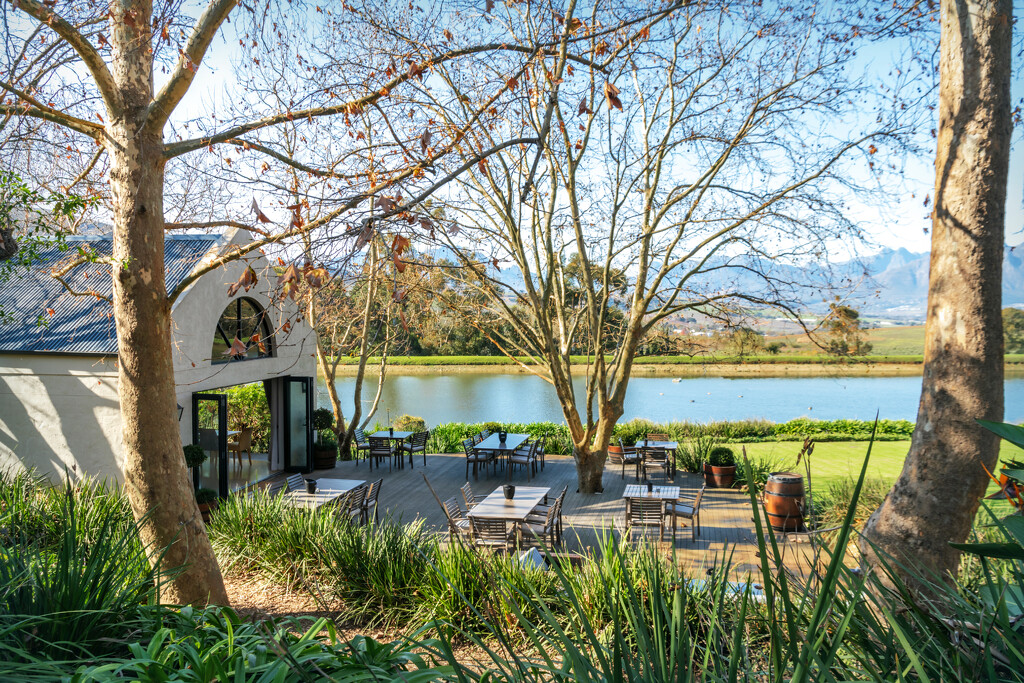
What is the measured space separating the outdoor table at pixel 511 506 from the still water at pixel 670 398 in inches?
528

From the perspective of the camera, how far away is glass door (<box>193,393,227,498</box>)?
9859mm

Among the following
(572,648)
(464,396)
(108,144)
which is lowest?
(464,396)

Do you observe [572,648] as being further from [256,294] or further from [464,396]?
[464,396]

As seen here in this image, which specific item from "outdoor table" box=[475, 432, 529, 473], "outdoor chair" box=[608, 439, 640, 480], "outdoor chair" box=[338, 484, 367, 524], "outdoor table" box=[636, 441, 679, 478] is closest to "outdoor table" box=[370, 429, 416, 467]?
"outdoor table" box=[475, 432, 529, 473]

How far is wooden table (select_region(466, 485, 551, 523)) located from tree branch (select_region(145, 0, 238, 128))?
538cm

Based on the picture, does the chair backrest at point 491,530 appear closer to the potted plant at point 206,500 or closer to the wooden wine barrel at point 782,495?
the wooden wine barrel at point 782,495

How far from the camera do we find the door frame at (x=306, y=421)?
42.9 feet

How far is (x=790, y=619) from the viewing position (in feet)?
2.78

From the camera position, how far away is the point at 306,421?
13.4 m

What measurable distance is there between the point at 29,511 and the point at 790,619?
7605mm

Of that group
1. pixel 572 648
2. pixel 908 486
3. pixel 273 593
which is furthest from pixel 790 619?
pixel 273 593

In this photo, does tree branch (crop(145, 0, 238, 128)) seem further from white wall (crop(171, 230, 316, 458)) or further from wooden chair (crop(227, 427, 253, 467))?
wooden chair (crop(227, 427, 253, 467))

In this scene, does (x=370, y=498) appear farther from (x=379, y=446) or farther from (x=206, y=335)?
(x=379, y=446)

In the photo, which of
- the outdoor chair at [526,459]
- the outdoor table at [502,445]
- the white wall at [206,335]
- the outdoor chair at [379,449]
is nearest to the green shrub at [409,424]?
the outdoor chair at [379,449]
